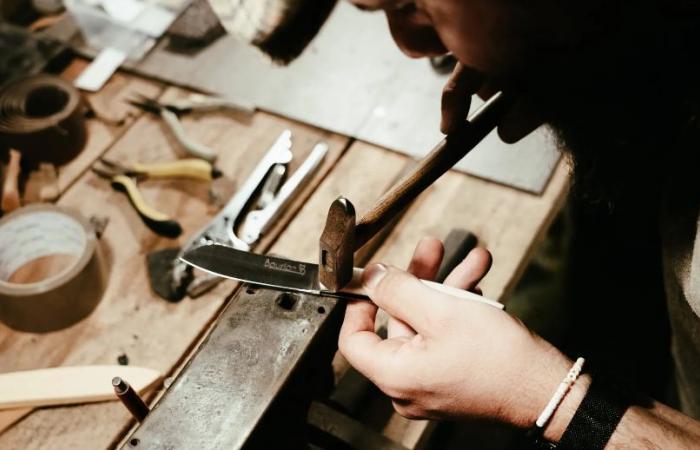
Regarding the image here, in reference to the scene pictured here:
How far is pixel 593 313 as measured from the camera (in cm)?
162

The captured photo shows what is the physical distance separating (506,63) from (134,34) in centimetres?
109

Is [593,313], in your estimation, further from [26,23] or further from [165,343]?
[26,23]

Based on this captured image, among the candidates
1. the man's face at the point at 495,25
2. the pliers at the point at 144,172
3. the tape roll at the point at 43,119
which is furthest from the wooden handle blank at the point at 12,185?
the man's face at the point at 495,25

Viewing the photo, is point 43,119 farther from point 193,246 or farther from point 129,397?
point 129,397

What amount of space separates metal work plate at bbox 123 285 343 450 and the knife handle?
0.10 feet

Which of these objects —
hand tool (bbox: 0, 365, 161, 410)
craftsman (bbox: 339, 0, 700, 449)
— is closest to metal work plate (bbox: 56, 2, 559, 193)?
craftsman (bbox: 339, 0, 700, 449)

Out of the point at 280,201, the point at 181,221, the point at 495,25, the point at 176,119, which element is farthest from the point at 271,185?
the point at 495,25

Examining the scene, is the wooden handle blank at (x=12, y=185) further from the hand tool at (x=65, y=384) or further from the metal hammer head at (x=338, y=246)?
the metal hammer head at (x=338, y=246)

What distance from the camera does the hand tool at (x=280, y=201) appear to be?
978 mm

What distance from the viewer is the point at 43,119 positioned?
1.08 metres

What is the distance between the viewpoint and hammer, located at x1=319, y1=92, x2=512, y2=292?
2.12 feet

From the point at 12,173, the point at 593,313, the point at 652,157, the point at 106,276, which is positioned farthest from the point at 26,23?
the point at 593,313

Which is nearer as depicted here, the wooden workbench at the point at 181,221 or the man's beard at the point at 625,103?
the man's beard at the point at 625,103

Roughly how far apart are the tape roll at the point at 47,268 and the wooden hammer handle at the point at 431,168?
1.47 feet
